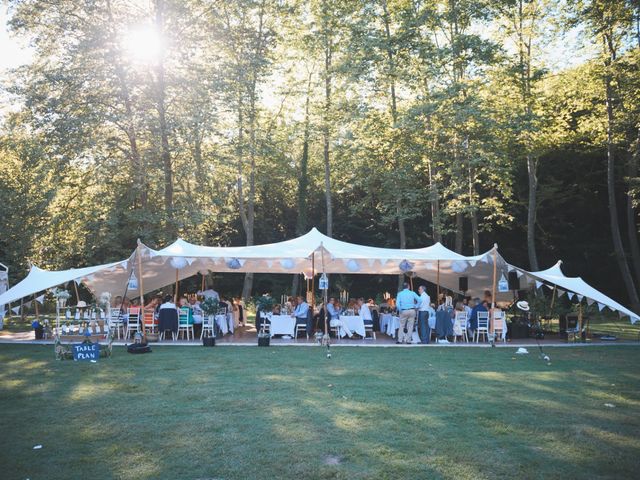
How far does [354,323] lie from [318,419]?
27.8ft

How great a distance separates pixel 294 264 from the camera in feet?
52.9

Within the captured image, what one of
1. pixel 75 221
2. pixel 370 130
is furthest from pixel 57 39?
pixel 370 130

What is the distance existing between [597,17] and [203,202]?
50.1 feet

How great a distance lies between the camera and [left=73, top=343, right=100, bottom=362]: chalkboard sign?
991 centimetres

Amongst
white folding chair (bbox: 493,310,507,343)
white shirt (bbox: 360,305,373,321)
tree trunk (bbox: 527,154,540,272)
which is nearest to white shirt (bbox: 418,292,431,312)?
white folding chair (bbox: 493,310,507,343)

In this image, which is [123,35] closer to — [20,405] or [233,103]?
[233,103]

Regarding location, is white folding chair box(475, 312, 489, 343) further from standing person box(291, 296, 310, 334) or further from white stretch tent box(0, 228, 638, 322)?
standing person box(291, 296, 310, 334)

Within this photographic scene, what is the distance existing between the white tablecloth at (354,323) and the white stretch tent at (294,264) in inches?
58.8

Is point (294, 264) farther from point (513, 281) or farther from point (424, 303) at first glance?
point (513, 281)

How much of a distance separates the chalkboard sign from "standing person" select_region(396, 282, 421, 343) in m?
6.59

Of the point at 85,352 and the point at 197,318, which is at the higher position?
the point at 197,318

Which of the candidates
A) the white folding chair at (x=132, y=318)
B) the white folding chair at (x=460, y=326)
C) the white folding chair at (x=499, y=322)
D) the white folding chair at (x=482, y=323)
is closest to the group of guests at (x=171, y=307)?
the white folding chair at (x=132, y=318)

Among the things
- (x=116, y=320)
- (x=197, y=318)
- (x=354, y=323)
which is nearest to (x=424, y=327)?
(x=354, y=323)

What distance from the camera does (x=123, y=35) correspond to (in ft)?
57.2
